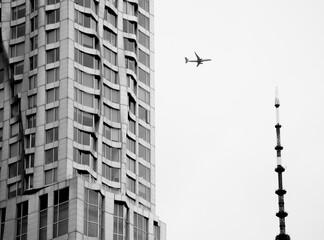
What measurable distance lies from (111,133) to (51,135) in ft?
Result: 34.8

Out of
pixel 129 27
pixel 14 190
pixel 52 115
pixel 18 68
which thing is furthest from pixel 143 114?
pixel 14 190

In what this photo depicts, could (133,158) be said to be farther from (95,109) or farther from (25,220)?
(25,220)

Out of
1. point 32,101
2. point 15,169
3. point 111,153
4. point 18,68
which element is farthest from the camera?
point 18,68

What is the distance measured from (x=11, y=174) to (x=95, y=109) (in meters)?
16.7

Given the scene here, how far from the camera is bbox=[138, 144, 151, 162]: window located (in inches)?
7508

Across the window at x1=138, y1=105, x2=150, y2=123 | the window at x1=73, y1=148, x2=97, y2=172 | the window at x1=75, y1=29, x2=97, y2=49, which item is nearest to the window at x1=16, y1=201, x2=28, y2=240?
the window at x1=73, y1=148, x2=97, y2=172

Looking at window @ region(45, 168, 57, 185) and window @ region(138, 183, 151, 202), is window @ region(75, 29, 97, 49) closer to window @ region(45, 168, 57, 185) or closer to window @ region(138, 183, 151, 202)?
window @ region(45, 168, 57, 185)

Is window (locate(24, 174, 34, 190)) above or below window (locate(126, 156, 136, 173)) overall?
below

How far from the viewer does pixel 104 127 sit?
604 ft

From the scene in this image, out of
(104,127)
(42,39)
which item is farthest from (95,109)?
(42,39)

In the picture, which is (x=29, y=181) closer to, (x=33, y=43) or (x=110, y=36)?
(x=33, y=43)

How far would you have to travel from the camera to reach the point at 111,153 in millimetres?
183375

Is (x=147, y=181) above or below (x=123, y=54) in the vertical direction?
below

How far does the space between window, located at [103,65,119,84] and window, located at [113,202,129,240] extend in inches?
911
